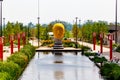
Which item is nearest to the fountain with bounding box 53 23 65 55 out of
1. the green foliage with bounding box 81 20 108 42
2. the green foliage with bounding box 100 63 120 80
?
the green foliage with bounding box 81 20 108 42

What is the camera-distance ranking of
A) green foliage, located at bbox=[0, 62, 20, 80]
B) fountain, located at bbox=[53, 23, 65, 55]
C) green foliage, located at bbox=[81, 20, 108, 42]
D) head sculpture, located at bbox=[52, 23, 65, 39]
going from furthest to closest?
green foliage, located at bbox=[81, 20, 108, 42]
head sculpture, located at bbox=[52, 23, 65, 39]
fountain, located at bbox=[53, 23, 65, 55]
green foliage, located at bbox=[0, 62, 20, 80]

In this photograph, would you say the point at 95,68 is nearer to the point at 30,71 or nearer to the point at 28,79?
the point at 30,71

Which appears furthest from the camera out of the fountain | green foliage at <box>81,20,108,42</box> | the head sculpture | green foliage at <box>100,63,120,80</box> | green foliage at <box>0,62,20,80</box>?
green foliage at <box>81,20,108,42</box>

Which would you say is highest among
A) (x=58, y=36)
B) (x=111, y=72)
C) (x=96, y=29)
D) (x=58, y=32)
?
(x=96, y=29)

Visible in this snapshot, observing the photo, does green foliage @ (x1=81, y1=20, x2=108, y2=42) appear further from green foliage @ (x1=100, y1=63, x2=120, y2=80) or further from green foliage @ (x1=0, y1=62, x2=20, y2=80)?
Result: green foliage @ (x1=0, y1=62, x2=20, y2=80)

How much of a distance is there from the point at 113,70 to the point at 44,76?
15.7 feet

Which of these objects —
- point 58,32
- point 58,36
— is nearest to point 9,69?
point 58,36

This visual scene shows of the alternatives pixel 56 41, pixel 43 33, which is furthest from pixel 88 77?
pixel 43 33

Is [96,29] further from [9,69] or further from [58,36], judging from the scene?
[9,69]

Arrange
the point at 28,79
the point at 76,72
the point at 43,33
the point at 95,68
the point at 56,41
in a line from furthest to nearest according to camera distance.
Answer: the point at 43,33
the point at 56,41
the point at 95,68
the point at 76,72
the point at 28,79

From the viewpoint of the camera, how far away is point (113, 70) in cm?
2367

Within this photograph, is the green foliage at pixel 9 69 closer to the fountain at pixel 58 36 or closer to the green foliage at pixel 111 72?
the green foliage at pixel 111 72

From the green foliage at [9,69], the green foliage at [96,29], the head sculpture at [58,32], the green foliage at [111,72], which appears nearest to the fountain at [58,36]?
the head sculpture at [58,32]

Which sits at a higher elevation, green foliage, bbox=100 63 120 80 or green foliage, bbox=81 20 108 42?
green foliage, bbox=81 20 108 42
